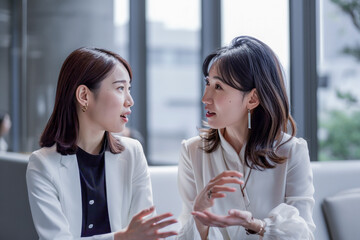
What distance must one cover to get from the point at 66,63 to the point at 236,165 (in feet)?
2.38

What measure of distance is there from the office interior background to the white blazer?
820 mm

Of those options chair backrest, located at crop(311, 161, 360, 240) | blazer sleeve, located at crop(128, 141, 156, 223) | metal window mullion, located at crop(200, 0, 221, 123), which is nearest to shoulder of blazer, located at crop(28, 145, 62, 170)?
blazer sleeve, located at crop(128, 141, 156, 223)

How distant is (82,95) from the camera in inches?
64.1

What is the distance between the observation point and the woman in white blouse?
1.69m

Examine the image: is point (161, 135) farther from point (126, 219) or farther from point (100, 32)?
point (126, 219)

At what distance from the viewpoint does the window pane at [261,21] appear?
3482 mm

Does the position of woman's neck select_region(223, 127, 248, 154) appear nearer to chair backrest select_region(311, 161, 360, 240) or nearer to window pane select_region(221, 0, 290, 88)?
chair backrest select_region(311, 161, 360, 240)

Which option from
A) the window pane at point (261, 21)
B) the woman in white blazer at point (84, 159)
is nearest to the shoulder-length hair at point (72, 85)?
the woman in white blazer at point (84, 159)

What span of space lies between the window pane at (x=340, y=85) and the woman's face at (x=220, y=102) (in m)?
2.13

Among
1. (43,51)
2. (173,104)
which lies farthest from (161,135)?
(43,51)

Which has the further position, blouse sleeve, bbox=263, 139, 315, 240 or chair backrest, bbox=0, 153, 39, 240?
chair backrest, bbox=0, 153, 39, 240

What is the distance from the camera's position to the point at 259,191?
178 cm

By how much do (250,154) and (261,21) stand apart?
2.24 meters

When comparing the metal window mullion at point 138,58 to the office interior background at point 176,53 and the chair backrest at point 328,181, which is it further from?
the chair backrest at point 328,181
